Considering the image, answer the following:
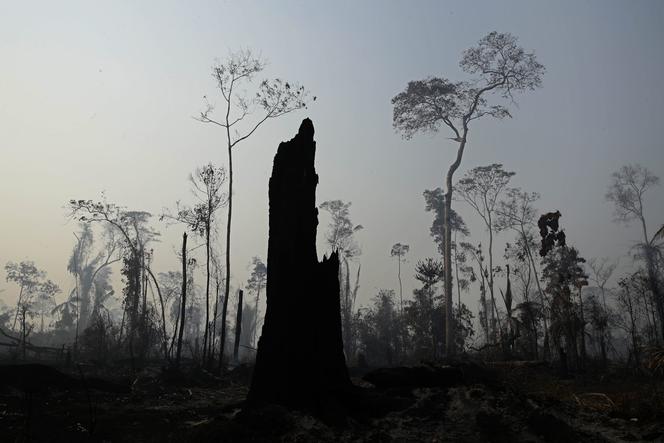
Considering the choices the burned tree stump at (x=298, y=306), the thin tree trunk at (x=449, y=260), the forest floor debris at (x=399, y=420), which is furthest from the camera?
the thin tree trunk at (x=449, y=260)

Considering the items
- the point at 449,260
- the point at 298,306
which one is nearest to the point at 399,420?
the point at 298,306

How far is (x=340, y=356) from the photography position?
10156 mm

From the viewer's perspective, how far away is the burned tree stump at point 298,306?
935 cm

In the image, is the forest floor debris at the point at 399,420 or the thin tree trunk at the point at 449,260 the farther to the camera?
the thin tree trunk at the point at 449,260

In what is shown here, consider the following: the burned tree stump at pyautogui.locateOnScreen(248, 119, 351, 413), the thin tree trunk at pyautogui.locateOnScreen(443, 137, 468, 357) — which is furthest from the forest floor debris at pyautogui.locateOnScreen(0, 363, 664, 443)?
the thin tree trunk at pyautogui.locateOnScreen(443, 137, 468, 357)

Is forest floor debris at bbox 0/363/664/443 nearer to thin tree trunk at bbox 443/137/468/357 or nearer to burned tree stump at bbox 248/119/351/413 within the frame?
burned tree stump at bbox 248/119/351/413

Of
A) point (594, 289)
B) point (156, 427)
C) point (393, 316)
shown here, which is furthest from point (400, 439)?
point (594, 289)

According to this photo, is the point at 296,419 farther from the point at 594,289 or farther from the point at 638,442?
the point at 594,289

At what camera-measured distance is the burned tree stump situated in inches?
368

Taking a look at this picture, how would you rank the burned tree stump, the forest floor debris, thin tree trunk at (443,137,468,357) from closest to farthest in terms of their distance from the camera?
the forest floor debris
the burned tree stump
thin tree trunk at (443,137,468,357)

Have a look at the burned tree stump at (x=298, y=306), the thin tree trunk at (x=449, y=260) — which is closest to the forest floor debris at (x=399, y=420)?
the burned tree stump at (x=298, y=306)

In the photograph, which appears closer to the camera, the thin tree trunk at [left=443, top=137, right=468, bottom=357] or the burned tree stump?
the burned tree stump

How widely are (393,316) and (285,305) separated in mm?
40555

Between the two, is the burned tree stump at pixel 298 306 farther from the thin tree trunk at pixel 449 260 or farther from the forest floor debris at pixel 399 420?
the thin tree trunk at pixel 449 260
